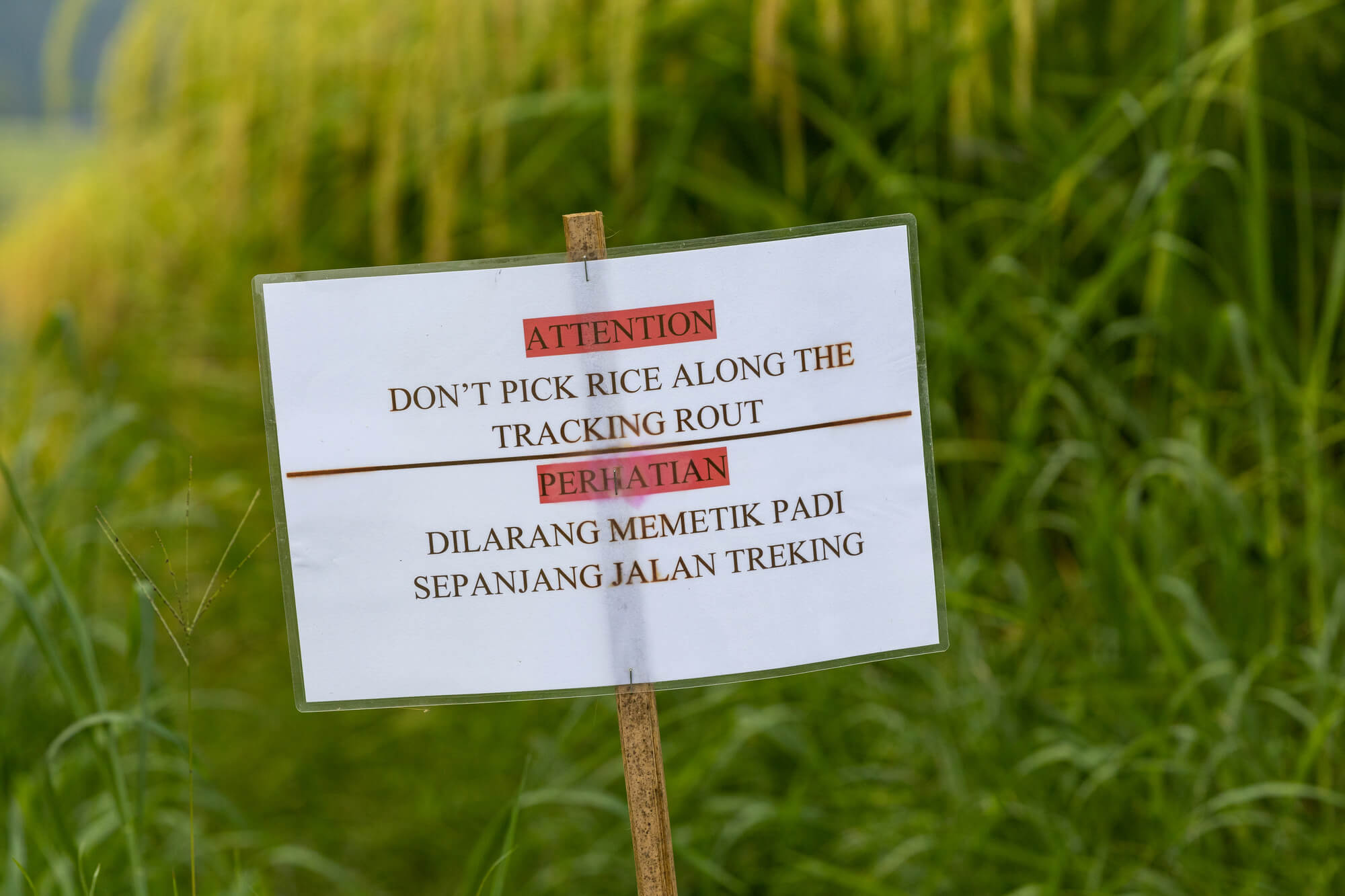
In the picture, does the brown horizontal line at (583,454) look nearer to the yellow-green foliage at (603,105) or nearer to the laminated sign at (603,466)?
the laminated sign at (603,466)

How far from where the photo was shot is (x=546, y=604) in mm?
622

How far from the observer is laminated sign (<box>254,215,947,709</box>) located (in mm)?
606

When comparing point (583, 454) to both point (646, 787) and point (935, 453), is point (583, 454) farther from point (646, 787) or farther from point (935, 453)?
point (935, 453)

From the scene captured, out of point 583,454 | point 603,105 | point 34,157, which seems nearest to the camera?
point 583,454

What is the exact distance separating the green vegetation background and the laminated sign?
0.17 m

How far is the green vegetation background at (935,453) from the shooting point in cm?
97

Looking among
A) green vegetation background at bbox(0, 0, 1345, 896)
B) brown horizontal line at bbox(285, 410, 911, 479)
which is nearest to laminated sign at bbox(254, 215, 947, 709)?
brown horizontal line at bbox(285, 410, 911, 479)

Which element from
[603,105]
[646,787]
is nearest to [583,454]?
[646,787]

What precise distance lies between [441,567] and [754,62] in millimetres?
906

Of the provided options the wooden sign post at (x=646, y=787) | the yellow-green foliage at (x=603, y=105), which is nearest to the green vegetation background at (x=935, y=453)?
the yellow-green foliage at (x=603, y=105)

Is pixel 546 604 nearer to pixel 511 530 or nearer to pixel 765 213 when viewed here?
pixel 511 530

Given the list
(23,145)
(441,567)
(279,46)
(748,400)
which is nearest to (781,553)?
(748,400)

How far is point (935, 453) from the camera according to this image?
130 cm

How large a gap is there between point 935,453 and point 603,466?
0.78 m
